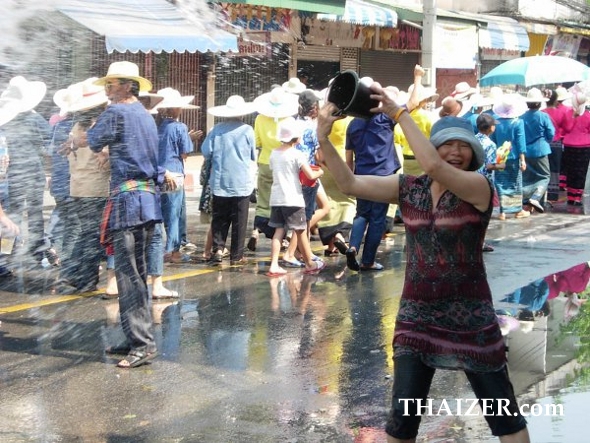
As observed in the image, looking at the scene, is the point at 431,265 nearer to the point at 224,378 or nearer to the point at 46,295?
the point at 224,378

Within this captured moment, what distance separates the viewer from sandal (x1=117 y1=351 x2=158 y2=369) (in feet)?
21.4

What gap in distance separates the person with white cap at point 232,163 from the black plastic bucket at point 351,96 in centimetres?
569

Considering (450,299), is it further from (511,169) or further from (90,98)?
(511,169)

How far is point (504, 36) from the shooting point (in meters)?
26.8

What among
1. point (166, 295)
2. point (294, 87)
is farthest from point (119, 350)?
point (294, 87)

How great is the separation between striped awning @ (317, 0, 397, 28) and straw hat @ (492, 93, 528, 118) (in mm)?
5504

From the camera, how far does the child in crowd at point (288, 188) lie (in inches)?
381

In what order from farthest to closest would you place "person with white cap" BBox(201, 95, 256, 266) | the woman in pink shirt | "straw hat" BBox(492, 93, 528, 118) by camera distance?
1. the woman in pink shirt
2. "straw hat" BBox(492, 93, 528, 118)
3. "person with white cap" BBox(201, 95, 256, 266)

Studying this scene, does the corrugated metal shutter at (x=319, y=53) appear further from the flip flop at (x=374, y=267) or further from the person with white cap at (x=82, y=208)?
the person with white cap at (x=82, y=208)

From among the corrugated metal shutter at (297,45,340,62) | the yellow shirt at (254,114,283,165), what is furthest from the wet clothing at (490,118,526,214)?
the corrugated metal shutter at (297,45,340,62)

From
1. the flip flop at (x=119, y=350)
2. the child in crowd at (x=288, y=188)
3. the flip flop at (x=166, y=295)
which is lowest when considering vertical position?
the flip flop at (x=166, y=295)

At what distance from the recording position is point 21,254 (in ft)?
33.8

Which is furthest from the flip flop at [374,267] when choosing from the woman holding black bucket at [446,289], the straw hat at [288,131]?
the woman holding black bucket at [446,289]

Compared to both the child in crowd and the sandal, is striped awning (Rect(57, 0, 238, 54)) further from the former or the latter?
the sandal
